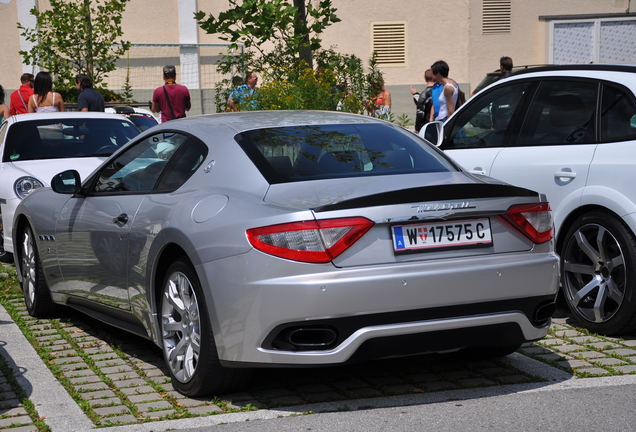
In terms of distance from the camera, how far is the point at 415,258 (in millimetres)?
4156

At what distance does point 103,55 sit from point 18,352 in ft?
49.3

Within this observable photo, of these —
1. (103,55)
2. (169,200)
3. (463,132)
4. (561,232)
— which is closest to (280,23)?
(463,132)

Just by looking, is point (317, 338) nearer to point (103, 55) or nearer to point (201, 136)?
point (201, 136)

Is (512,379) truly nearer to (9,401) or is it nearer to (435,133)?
(9,401)

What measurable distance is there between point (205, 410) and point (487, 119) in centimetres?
361

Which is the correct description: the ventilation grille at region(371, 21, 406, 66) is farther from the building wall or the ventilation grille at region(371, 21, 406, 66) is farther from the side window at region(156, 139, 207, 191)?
the side window at region(156, 139, 207, 191)

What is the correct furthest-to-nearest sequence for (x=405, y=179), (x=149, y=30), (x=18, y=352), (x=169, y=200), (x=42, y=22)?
(x=149, y=30) → (x=42, y=22) → (x=18, y=352) → (x=169, y=200) → (x=405, y=179)

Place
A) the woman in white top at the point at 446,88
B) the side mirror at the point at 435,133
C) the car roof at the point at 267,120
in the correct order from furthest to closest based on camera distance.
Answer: the woman in white top at the point at 446,88
the side mirror at the point at 435,133
the car roof at the point at 267,120

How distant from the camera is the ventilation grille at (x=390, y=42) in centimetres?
2689

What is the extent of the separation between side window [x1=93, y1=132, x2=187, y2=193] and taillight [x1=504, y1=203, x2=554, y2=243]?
1.91 metres

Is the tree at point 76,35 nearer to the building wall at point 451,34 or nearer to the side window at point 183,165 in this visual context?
the building wall at point 451,34

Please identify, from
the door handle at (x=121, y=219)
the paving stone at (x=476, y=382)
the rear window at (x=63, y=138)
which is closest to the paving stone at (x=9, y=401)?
the door handle at (x=121, y=219)

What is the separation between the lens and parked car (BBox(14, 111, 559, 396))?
4.05m

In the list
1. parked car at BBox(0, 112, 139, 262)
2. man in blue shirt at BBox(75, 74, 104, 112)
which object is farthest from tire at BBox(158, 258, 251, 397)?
man in blue shirt at BBox(75, 74, 104, 112)
